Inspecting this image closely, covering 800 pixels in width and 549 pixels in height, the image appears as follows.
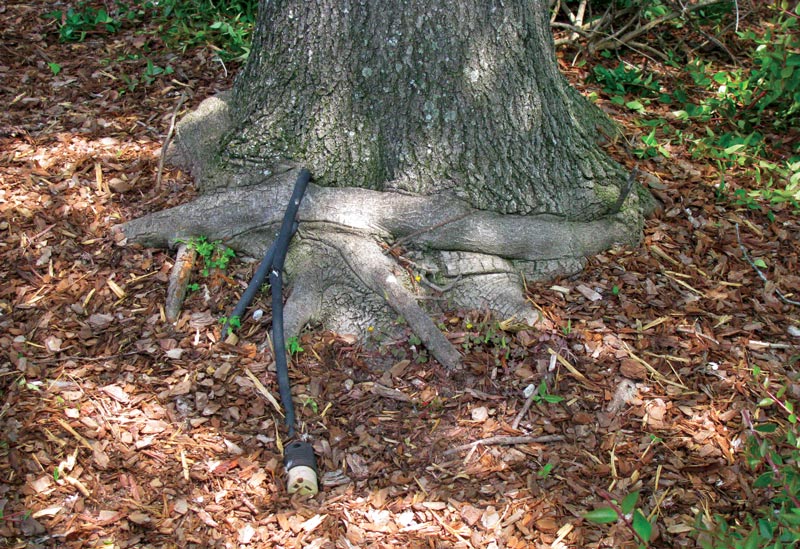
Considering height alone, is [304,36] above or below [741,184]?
above

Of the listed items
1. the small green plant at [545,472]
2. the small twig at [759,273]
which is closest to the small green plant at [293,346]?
the small green plant at [545,472]

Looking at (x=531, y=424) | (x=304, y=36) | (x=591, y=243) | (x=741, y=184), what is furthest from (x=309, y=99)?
(x=741, y=184)

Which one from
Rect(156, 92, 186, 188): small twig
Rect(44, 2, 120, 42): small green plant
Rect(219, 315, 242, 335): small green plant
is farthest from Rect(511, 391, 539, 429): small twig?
Rect(44, 2, 120, 42): small green plant

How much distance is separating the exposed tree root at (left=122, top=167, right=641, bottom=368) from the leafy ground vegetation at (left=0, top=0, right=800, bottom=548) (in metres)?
0.12

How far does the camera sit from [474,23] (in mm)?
3307

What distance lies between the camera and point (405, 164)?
11.5 feet

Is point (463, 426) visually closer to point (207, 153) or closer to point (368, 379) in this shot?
point (368, 379)

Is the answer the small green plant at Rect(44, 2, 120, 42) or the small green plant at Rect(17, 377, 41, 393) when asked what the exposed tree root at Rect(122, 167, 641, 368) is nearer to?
the small green plant at Rect(17, 377, 41, 393)

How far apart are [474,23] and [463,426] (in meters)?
1.85

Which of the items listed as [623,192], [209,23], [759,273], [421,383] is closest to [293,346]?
[421,383]

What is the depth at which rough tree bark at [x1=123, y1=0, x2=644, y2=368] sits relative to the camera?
334 centimetres

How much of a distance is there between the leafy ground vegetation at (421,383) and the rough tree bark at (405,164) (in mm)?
171

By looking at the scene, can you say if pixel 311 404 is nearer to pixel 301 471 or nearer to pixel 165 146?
pixel 301 471

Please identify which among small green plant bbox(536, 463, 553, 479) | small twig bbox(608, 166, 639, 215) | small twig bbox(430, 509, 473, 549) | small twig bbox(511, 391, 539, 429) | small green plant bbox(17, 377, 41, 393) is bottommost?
small twig bbox(430, 509, 473, 549)
